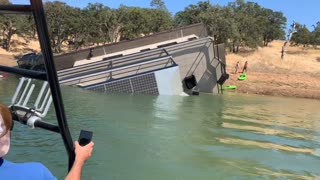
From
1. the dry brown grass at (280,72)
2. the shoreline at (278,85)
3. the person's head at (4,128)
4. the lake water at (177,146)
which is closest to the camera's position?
the person's head at (4,128)

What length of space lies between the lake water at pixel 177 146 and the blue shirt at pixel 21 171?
3.00 meters

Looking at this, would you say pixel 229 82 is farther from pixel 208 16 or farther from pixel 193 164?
pixel 193 164

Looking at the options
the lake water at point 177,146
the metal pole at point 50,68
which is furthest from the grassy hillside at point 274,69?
the metal pole at point 50,68

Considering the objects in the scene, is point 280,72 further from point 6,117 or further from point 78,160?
point 6,117

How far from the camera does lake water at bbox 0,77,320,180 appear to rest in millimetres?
9062

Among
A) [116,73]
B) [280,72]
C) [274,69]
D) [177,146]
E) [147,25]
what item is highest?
[147,25]

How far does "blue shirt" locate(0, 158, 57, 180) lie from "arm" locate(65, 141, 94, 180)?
209mm

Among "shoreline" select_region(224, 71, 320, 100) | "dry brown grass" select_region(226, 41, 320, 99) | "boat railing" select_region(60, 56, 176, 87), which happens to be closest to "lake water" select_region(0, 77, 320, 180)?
"boat railing" select_region(60, 56, 176, 87)

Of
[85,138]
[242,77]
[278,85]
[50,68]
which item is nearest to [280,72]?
[278,85]

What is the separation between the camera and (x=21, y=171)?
7.98 feet

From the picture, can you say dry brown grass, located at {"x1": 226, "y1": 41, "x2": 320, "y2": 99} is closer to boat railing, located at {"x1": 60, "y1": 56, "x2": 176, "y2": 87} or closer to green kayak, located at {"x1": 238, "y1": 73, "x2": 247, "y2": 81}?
green kayak, located at {"x1": 238, "y1": 73, "x2": 247, "y2": 81}

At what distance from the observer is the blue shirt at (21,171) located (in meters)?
2.39

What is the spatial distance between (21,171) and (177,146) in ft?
31.0

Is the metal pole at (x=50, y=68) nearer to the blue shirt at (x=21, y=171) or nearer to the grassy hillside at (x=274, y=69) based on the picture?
the blue shirt at (x=21, y=171)
